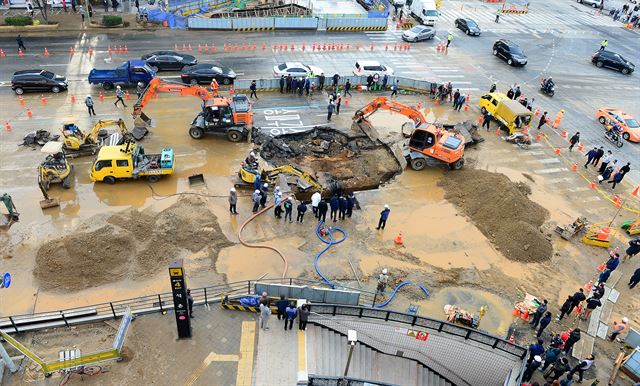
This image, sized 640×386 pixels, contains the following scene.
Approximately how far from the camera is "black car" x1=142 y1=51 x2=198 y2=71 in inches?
1408

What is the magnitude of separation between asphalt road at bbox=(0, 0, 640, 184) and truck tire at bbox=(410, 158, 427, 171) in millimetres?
8215

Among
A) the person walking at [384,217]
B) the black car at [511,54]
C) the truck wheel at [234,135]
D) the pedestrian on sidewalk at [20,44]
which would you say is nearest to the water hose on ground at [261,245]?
the person walking at [384,217]

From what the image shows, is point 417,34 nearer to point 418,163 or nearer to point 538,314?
point 418,163

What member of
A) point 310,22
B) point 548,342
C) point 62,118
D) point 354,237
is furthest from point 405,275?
point 310,22

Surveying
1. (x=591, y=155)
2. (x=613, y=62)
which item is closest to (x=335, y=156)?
(x=591, y=155)

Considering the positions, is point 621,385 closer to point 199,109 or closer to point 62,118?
point 199,109

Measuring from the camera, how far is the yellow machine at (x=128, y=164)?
23.5m

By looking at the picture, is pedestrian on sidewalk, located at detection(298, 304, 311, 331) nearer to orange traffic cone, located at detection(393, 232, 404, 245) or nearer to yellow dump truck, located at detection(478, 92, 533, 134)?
orange traffic cone, located at detection(393, 232, 404, 245)

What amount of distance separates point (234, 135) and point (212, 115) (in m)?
1.77

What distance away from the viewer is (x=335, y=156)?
28.5m

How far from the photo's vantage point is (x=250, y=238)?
21.3m

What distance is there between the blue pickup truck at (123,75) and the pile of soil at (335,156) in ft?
35.7

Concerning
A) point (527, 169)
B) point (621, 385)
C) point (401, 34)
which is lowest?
point (621, 385)

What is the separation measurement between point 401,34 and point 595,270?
33.3 m
